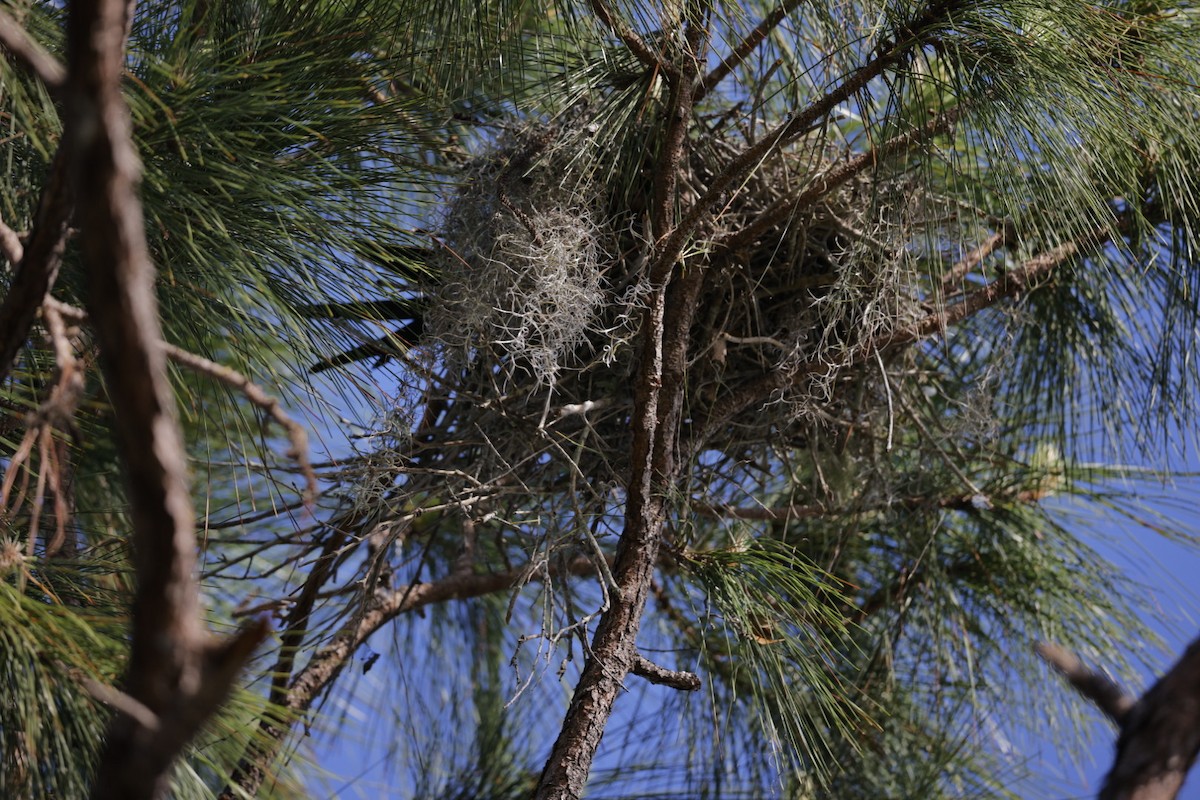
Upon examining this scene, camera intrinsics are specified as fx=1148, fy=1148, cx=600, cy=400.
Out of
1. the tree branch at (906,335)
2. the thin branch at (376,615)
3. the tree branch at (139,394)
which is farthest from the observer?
the thin branch at (376,615)

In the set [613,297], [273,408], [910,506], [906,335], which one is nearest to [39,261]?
[273,408]

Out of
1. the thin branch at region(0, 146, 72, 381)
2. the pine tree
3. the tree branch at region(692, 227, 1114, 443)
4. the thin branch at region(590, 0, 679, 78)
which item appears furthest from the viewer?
the tree branch at region(692, 227, 1114, 443)

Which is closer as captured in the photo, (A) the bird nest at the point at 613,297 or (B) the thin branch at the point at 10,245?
(B) the thin branch at the point at 10,245

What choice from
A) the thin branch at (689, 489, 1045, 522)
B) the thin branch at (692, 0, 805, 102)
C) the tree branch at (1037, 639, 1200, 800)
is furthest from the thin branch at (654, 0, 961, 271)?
the tree branch at (1037, 639, 1200, 800)

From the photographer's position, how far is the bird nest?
117 centimetres

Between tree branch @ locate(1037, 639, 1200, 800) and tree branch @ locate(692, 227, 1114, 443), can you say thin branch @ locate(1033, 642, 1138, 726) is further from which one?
tree branch @ locate(692, 227, 1114, 443)

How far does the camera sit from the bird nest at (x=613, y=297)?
1.17 metres

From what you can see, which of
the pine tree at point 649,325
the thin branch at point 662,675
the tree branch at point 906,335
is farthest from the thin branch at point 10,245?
the tree branch at point 906,335

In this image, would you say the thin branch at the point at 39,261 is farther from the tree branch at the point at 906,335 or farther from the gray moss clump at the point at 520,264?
the tree branch at the point at 906,335

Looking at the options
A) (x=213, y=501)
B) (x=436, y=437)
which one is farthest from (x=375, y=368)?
(x=213, y=501)

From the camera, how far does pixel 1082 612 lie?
1.61 metres

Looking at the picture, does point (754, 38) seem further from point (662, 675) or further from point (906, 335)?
point (662, 675)

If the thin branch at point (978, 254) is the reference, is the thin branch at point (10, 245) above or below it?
below

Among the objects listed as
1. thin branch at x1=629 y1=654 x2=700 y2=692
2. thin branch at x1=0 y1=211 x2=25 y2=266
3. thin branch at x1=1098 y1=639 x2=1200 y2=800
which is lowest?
thin branch at x1=1098 y1=639 x2=1200 y2=800
